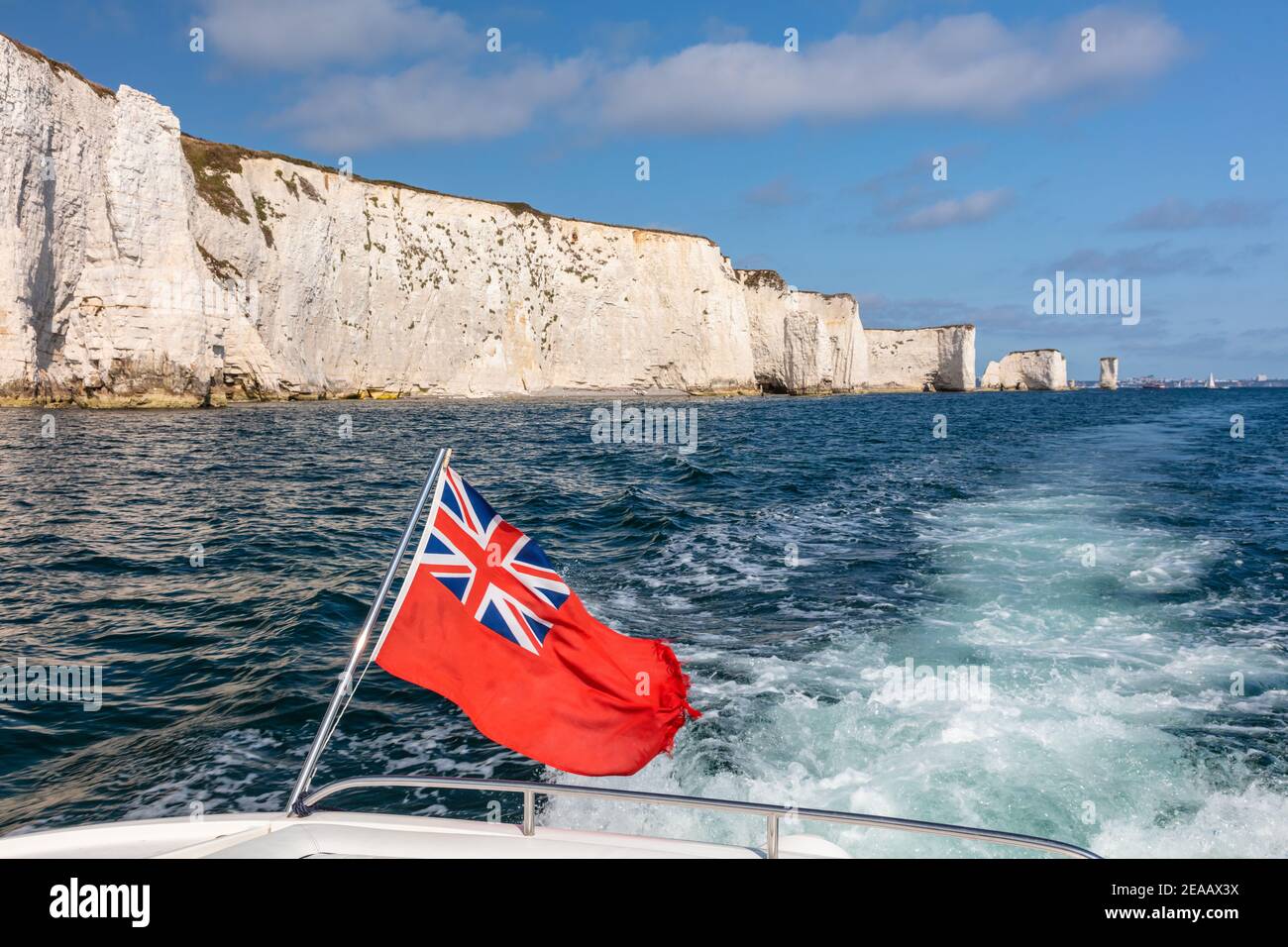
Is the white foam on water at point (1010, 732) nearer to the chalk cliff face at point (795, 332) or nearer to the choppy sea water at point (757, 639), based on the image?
the choppy sea water at point (757, 639)

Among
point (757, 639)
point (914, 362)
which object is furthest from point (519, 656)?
point (914, 362)

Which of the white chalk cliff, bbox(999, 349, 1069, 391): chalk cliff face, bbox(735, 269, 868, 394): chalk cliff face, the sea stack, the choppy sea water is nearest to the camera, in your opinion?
the choppy sea water

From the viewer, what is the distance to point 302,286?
5191 cm

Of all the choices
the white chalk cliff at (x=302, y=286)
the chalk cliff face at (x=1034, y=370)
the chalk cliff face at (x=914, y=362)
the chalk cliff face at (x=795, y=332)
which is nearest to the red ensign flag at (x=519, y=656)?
the white chalk cliff at (x=302, y=286)

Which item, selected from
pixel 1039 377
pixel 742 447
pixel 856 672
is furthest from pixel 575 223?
pixel 1039 377

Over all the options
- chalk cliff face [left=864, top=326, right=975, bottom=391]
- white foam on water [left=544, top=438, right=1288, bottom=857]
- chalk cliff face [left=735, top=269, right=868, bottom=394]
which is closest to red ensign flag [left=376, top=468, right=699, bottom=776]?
white foam on water [left=544, top=438, right=1288, bottom=857]

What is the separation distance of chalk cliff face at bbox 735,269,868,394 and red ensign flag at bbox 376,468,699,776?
282ft

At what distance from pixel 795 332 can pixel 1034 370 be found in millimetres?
82592

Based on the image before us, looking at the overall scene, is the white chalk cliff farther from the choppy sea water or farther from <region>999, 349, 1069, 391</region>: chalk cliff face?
<region>999, 349, 1069, 391</region>: chalk cliff face

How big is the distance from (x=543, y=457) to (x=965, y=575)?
1658 cm

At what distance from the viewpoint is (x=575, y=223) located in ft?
227

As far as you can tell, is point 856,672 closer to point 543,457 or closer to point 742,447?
point 543,457

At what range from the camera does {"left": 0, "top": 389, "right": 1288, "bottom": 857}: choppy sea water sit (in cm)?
556

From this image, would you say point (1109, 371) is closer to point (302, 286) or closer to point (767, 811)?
point (302, 286)
